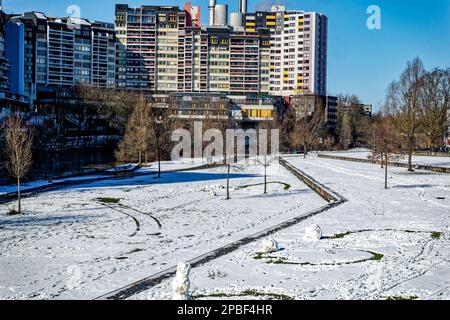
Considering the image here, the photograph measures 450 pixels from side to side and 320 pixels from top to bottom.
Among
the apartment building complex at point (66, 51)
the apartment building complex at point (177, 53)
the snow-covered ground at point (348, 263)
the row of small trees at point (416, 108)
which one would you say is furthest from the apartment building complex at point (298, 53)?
the snow-covered ground at point (348, 263)

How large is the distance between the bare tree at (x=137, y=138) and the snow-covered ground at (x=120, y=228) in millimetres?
17696

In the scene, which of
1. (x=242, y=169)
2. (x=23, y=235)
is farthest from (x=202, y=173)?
(x=23, y=235)

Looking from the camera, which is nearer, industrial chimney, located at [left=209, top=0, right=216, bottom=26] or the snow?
the snow

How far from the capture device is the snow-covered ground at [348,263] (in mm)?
13648

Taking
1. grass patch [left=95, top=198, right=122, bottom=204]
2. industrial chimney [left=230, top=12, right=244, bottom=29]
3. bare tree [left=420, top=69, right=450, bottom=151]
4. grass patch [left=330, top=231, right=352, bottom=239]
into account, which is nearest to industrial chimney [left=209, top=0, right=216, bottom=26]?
industrial chimney [left=230, top=12, right=244, bottom=29]

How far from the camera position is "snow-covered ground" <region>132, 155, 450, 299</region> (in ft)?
44.8

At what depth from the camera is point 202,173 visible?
160ft

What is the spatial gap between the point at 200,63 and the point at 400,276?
11490 centimetres

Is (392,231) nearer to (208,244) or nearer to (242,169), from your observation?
(208,244)

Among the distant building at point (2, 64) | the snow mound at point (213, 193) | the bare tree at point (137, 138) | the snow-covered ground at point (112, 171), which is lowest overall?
the snow mound at point (213, 193)

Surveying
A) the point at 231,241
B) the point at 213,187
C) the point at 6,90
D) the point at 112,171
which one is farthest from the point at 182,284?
the point at 6,90

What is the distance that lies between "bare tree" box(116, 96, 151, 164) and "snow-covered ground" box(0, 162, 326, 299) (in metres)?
17.7

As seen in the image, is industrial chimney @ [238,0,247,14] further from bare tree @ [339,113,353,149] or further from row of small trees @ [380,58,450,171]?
row of small trees @ [380,58,450,171]

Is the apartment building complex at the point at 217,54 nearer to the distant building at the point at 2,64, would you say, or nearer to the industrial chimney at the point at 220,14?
the industrial chimney at the point at 220,14
